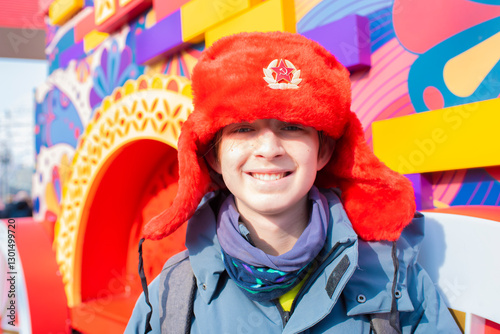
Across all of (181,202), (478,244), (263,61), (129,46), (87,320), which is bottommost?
(87,320)

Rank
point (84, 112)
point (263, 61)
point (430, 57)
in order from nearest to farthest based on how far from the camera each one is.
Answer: point (263, 61)
point (430, 57)
point (84, 112)

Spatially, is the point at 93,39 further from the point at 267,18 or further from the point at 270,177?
the point at 270,177

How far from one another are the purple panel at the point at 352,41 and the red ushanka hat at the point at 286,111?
0.28 m

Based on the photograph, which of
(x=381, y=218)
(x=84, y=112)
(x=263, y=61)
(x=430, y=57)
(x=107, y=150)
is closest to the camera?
(x=263, y=61)

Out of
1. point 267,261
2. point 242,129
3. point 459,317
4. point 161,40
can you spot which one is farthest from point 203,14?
point 459,317

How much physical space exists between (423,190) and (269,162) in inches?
19.9

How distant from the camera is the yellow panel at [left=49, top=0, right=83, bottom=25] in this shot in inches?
112

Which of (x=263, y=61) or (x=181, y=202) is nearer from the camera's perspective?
(x=263, y=61)

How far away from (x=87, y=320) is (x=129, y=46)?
1538mm

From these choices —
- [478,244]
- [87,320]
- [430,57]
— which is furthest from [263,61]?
[87,320]

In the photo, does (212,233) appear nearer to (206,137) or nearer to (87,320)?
(206,137)

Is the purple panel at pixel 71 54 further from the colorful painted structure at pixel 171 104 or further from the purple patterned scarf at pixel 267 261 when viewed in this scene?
the purple patterned scarf at pixel 267 261

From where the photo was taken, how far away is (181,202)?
39.9 inches

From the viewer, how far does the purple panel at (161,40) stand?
186 centimetres
